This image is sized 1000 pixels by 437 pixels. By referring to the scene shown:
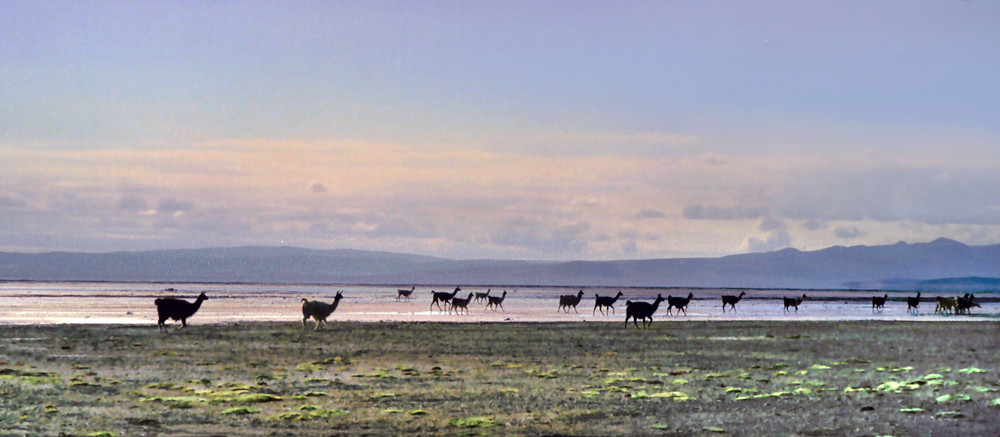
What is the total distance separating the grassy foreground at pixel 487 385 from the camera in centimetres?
1270

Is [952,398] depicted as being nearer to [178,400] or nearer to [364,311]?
[178,400]

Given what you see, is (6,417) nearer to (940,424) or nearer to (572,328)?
(940,424)

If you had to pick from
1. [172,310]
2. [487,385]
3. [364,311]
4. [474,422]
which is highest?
[172,310]

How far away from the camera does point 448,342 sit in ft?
92.7

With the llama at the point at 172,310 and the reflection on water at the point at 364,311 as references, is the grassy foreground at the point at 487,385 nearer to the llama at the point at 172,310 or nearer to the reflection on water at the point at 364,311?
the llama at the point at 172,310

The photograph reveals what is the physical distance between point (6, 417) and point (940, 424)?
40.7ft

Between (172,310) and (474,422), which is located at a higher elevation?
(172,310)

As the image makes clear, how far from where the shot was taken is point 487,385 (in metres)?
17.0

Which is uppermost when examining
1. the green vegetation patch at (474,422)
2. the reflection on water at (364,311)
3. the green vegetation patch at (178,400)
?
the reflection on water at (364,311)

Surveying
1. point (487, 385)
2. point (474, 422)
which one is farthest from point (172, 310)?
point (474, 422)

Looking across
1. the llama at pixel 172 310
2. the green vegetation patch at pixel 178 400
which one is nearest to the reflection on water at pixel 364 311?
the llama at pixel 172 310

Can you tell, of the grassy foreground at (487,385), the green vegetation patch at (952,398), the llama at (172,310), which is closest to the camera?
the grassy foreground at (487,385)

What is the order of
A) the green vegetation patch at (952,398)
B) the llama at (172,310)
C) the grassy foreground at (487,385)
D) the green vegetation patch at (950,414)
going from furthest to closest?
the llama at (172,310), the green vegetation patch at (952,398), the green vegetation patch at (950,414), the grassy foreground at (487,385)

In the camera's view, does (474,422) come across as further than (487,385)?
No
